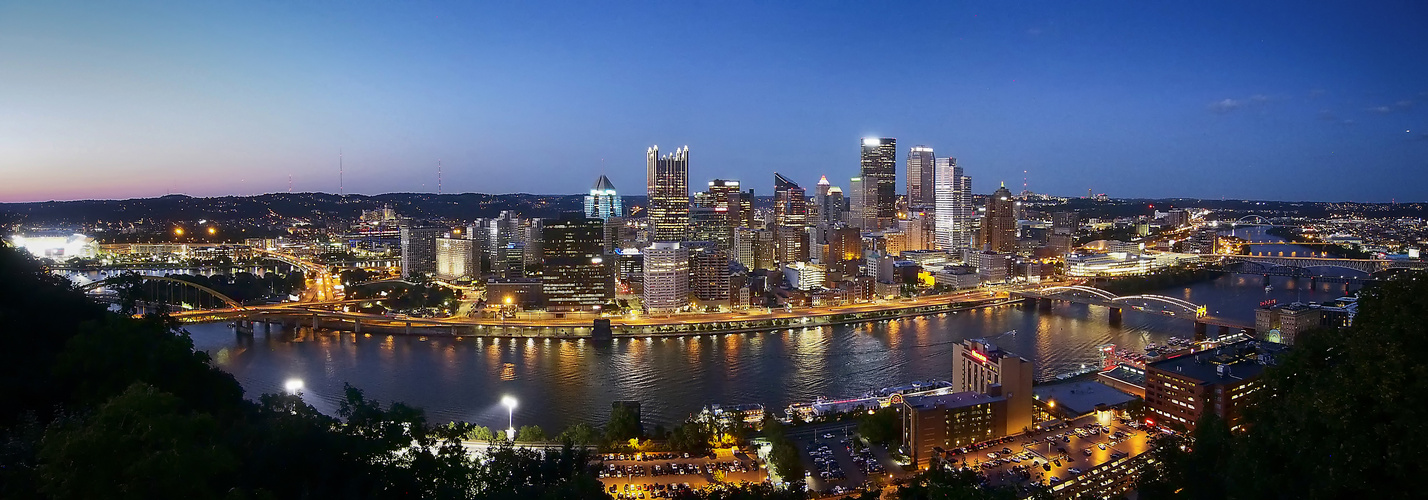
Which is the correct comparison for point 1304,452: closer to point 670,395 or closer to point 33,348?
point 33,348

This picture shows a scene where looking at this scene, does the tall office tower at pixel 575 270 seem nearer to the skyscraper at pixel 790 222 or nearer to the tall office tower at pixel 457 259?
the tall office tower at pixel 457 259

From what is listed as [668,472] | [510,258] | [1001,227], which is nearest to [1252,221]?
[1001,227]

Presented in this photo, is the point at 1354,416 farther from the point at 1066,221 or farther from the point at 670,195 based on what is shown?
the point at 1066,221

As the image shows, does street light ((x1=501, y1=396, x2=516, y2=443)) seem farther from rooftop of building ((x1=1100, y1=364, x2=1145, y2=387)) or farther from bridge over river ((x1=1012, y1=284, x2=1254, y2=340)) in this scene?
bridge over river ((x1=1012, y1=284, x2=1254, y2=340))

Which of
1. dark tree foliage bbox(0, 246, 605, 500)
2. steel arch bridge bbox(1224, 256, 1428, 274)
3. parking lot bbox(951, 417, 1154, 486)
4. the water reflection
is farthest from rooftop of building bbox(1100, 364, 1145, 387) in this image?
steel arch bridge bbox(1224, 256, 1428, 274)

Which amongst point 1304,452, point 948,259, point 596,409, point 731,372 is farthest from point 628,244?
point 1304,452

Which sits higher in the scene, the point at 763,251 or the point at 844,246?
the point at 844,246
